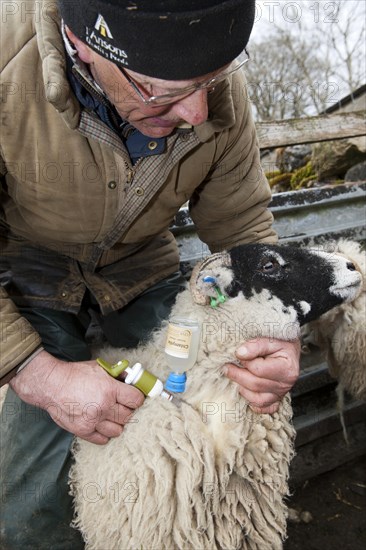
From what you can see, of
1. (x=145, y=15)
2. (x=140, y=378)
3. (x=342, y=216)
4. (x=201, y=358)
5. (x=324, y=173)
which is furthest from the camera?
(x=324, y=173)

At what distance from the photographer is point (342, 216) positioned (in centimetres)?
300

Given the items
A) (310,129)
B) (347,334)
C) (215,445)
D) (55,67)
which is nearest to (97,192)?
(55,67)

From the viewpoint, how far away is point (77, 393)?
1.42m

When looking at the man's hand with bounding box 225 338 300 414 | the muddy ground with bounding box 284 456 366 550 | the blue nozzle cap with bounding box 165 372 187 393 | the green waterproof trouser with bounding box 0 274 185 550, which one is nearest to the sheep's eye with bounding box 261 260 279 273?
the man's hand with bounding box 225 338 300 414

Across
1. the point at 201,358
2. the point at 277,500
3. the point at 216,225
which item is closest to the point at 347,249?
the point at 216,225

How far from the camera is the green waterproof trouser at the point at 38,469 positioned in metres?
1.60

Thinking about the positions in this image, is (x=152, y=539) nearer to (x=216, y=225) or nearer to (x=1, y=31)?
(x=216, y=225)

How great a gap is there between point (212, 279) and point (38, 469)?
35.5 inches

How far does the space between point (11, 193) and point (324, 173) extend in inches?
155

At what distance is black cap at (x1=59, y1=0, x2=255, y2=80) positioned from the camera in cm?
110

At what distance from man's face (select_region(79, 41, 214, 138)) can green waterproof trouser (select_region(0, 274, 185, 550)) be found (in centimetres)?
88

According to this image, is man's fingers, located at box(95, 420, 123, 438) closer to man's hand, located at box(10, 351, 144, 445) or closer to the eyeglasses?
man's hand, located at box(10, 351, 144, 445)

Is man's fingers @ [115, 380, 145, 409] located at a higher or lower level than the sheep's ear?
lower

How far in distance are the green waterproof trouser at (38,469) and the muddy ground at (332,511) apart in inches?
55.0
